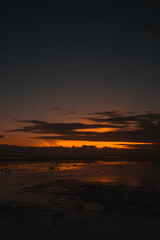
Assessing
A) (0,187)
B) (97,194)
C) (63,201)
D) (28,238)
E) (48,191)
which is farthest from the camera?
(0,187)

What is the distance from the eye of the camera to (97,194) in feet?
83.0

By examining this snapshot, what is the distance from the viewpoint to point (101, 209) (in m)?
19.3

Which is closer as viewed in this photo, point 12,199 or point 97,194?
point 12,199

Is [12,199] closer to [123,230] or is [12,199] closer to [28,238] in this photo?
[28,238]

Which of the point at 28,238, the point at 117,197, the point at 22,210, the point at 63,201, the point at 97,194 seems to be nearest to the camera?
the point at 28,238

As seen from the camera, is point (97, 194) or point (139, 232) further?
point (97, 194)

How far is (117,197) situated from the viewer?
23.8m

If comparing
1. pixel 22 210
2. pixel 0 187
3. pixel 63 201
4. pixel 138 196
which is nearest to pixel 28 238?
pixel 22 210

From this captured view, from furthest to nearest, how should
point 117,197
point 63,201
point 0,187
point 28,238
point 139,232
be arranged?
point 0,187
point 117,197
point 63,201
point 139,232
point 28,238

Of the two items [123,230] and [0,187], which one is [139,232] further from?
[0,187]

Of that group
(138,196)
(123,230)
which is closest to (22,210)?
(123,230)

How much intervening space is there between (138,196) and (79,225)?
1038cm

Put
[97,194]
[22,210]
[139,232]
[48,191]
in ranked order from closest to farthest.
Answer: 1. [139,232]
2. [22,210]
3. [97,194]
4. [48,191]

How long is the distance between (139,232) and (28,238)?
6314 millimetres
